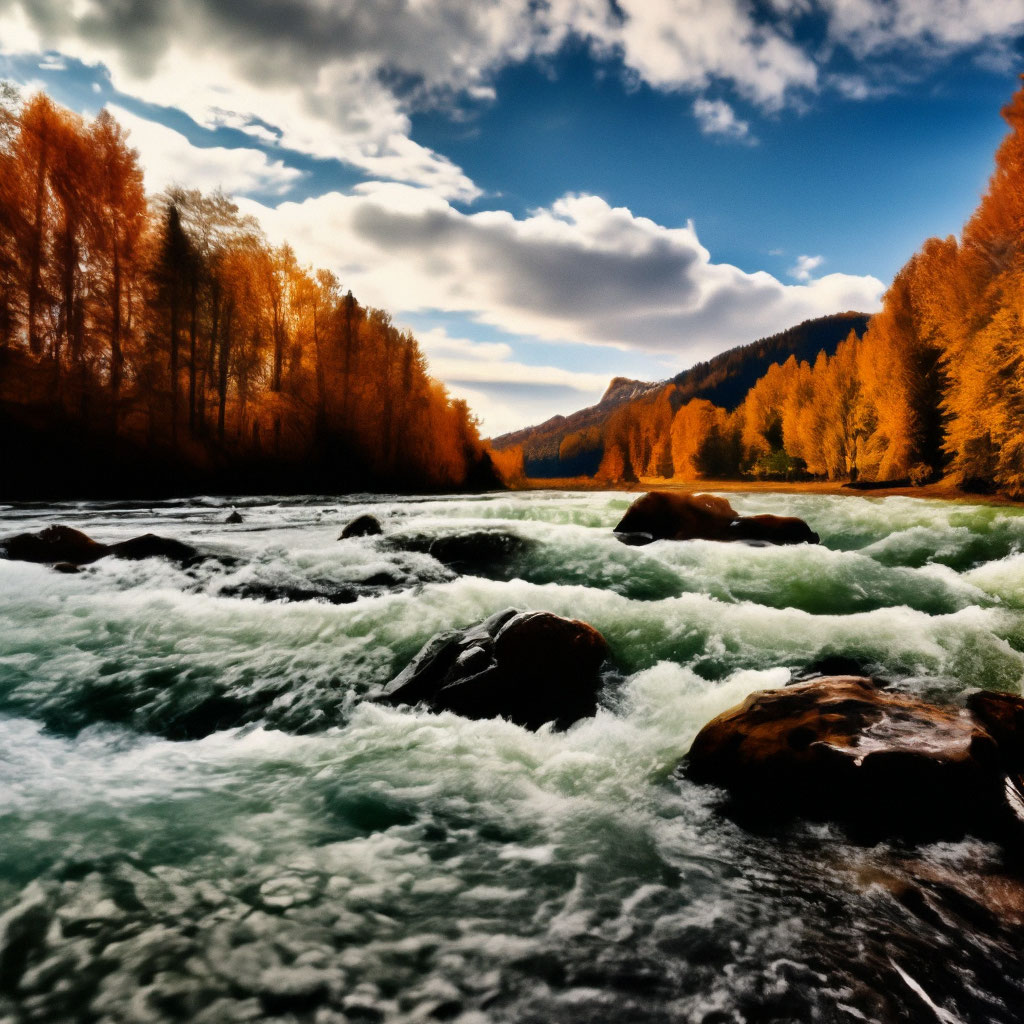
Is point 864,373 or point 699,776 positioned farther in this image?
point 864,373

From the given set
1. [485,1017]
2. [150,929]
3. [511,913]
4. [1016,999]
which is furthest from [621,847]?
[150,929]

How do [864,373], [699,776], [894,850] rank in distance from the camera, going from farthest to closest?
[864,373] < [699,776] < [894,850]

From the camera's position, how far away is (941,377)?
29.0 m

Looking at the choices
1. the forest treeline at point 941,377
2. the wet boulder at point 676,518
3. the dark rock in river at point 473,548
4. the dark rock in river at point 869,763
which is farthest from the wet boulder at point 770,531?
the forest treeline at point 941,377

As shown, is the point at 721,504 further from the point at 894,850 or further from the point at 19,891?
the point at 19,891

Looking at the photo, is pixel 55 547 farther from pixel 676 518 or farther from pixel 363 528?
pixel 676 518

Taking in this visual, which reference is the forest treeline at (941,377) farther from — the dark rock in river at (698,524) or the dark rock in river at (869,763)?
the dark rock in river at (869,763)

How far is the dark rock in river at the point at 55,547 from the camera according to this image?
337 inches

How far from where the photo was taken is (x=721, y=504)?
12516mm

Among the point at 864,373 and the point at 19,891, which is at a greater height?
the point at 864,373

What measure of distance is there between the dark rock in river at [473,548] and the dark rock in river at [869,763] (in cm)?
627

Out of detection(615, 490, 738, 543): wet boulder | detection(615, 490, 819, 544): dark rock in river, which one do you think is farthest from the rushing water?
detection(615, 490, 738, 543): wet boulder

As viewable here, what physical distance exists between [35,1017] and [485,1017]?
1624 millimetres

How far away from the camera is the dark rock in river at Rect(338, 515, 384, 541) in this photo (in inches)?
464
